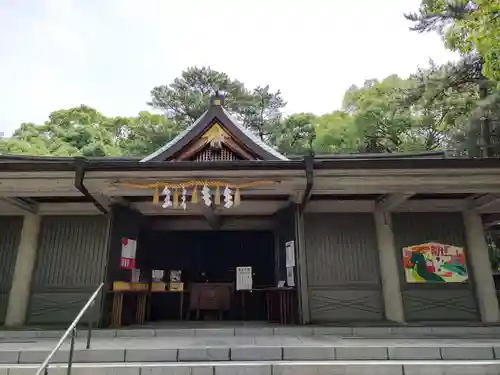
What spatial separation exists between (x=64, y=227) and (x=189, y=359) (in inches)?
218

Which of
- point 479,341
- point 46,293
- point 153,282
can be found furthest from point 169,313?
point 479,341

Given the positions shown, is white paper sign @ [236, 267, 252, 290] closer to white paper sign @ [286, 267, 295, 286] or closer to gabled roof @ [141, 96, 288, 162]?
white paper sign @ [286, 267, 295, 286]

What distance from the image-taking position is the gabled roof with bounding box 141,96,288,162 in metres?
9.45

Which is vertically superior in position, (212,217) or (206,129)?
(206,129)

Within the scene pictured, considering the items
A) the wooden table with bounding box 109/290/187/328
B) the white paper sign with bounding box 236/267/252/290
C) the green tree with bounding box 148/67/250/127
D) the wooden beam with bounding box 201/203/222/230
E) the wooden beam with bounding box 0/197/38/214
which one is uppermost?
the green tree with bounding box 148/67/250/127

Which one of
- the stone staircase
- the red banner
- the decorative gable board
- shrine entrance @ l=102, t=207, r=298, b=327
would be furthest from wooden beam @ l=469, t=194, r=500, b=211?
the red banner

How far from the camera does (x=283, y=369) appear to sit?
4562 mm

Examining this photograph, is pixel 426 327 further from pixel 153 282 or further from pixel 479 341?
pixel 153 282

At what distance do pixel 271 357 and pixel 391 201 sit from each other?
477cm

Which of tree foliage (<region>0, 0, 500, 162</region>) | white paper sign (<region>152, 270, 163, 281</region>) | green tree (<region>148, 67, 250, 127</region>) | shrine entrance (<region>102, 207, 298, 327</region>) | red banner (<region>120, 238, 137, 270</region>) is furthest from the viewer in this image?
green tree (<region>148, 67, 250, 127</region>)

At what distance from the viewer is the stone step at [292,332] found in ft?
21.9

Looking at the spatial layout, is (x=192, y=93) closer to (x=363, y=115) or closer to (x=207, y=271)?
(x=363, y=115)

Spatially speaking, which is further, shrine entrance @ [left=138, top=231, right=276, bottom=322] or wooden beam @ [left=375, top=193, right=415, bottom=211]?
shrine entrance @ [left=138, top=231, right=276, bottom=322]

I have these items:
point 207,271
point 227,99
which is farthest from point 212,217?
point 227,99
